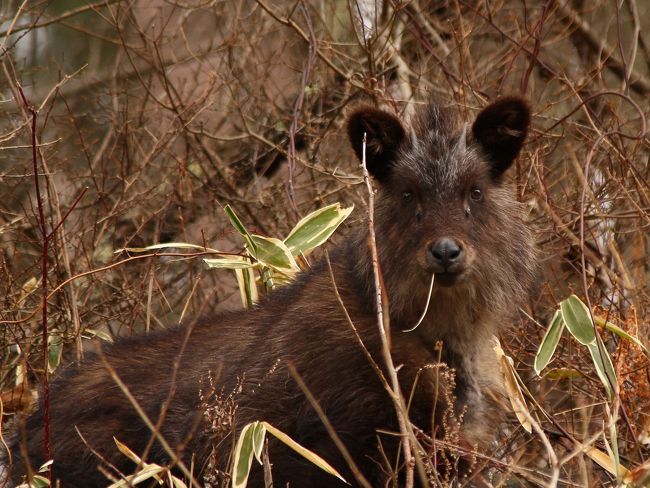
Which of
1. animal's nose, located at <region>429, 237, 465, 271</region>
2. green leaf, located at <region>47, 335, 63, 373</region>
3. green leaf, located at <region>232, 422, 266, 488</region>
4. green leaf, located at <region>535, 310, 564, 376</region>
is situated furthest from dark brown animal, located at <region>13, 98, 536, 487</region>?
green leaf, located at <region>47, 335, 63, 373</region>

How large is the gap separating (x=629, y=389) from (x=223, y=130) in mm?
5767

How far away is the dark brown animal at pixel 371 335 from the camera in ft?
18.6

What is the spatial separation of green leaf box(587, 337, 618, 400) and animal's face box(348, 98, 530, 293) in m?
0.71

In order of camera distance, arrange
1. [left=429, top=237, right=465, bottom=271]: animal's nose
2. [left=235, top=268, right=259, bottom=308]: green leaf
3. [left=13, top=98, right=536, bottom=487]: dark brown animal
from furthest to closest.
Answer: [left=235, top=268, right=259, bottom=308]: green leaf, [left=13, top=98, right=536, bottom=487]: dark brown animal, [left=429, top=237, right=465, bottom=271]: animal's nose

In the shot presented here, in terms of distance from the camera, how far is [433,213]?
5766 mm

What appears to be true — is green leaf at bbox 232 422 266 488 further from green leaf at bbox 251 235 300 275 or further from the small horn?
the small horn

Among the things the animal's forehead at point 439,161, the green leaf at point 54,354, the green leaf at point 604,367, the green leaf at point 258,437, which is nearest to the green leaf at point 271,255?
the animal's forehead at point 439,161

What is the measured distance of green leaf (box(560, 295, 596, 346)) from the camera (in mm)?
5777

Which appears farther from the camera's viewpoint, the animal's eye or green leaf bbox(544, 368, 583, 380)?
green leaf bbox(544, 368, 583, 380)

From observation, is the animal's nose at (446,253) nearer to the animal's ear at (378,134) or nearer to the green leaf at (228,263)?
the animal's ear at (378,134)

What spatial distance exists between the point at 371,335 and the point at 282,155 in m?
4.56

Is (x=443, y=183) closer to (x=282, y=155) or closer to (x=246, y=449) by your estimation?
(x=246, y=449)

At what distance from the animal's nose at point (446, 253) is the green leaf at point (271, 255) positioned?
54.8 inches

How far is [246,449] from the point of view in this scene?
17.4 ft
